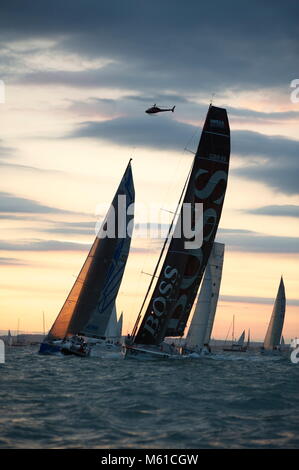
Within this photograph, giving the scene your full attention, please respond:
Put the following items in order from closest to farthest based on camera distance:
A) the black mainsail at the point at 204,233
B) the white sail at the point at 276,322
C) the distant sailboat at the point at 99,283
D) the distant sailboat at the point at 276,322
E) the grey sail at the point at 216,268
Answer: the black mainsail at the point at 204,233, the distant sailboat at the point at 99,283, the grey sail at the point at 216,268, the distant sailboat at the point at 276,322, the white sail at the point at 276,322

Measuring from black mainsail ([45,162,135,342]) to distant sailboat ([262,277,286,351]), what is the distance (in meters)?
48.3

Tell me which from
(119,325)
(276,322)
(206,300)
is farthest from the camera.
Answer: (119,325)

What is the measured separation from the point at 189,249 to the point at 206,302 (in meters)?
→ 21.3

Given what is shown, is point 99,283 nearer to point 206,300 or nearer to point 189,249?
point 189,249

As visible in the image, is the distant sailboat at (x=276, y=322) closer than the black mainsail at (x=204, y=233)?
No

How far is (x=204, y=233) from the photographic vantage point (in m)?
48.8

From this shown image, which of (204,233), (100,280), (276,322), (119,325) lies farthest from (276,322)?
(204,233)

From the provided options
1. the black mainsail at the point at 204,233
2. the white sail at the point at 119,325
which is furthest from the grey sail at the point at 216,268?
the white sail at the point at 119,325

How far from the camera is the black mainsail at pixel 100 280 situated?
55.7 m

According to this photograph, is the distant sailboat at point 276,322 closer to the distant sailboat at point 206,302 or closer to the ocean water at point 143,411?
the distant sailboat at point 206,302

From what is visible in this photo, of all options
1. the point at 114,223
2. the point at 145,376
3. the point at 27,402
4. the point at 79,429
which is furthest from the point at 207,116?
the point at 79,429

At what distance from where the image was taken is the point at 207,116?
47.4m

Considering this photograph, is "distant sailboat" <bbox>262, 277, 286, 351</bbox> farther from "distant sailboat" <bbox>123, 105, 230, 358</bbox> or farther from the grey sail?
"distant sailboat" <bbox>123, 105, 230, 358</bbox>

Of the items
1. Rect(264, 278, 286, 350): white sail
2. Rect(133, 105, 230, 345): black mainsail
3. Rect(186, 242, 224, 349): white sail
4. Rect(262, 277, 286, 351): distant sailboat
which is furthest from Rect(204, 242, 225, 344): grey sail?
Rect(264, 278, 286, 350): white sail
